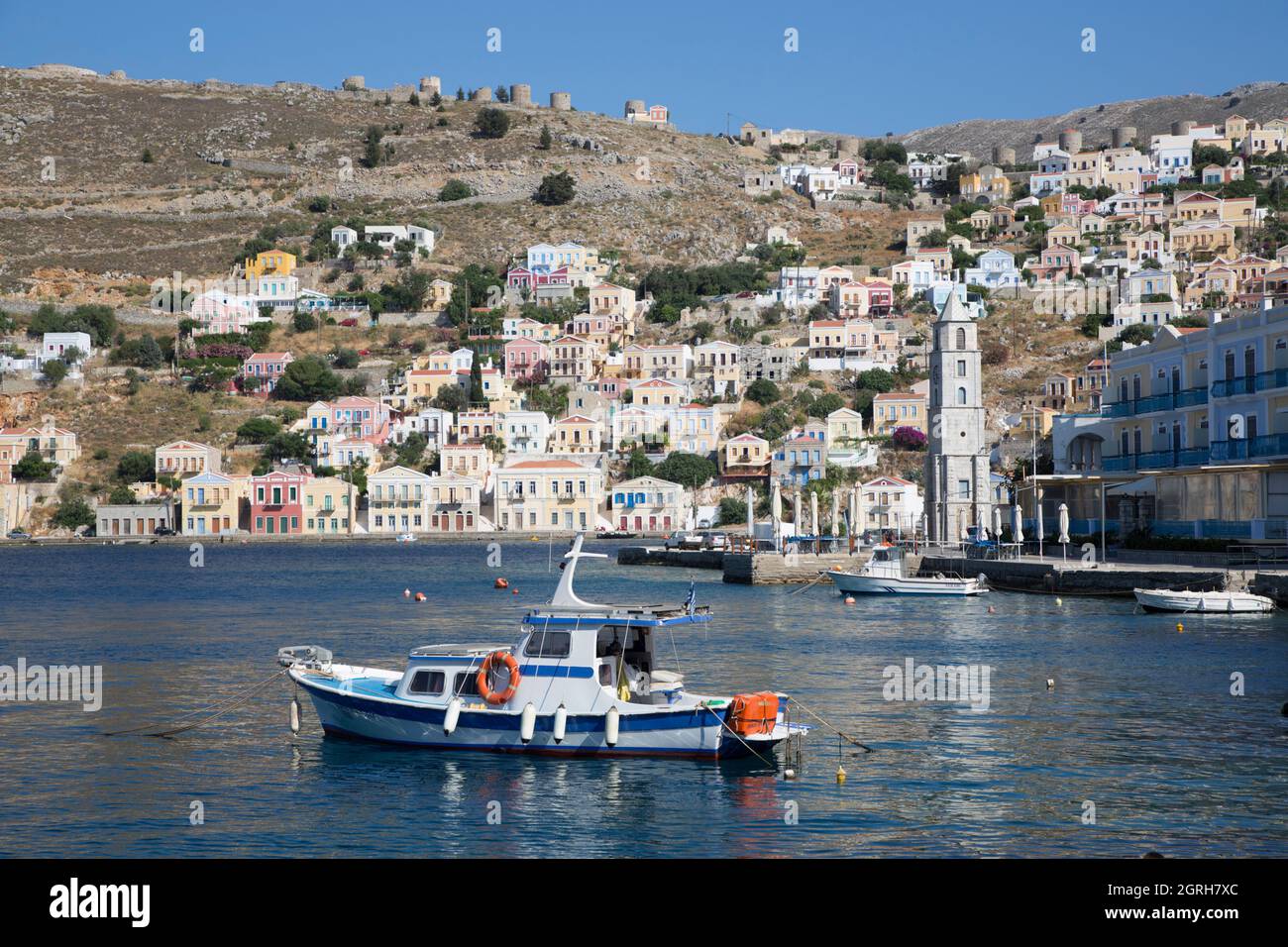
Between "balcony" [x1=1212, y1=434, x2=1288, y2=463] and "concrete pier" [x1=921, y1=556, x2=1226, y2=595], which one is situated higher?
"balcony" [x1=1212, y1=434, x2=1288, y2=463]

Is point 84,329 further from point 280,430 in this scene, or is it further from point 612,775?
point 612,775

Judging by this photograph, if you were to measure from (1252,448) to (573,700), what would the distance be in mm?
29613

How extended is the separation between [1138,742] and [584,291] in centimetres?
14540

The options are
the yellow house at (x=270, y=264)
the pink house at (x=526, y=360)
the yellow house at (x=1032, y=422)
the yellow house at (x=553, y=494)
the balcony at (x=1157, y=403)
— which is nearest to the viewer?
the balcony at (x=1157, y=403)

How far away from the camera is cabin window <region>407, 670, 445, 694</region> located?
22781 mm

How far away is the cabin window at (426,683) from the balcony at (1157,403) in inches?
1302

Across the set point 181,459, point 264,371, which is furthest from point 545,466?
point 264,371

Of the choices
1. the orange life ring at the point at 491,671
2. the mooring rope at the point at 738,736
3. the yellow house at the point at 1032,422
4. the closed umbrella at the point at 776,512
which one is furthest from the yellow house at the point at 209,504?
the mooring rope at the point at 738,736

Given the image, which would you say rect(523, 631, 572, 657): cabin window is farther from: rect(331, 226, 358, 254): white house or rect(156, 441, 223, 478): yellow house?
rect(331, 226, 358, 254): white house

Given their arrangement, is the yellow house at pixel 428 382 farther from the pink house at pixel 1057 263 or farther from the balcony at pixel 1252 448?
the balcony at pixel 1252 448

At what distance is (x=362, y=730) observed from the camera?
23.4m
